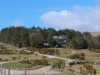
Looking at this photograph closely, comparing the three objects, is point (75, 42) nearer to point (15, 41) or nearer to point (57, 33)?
point (15, 41)

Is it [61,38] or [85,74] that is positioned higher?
[61,38]

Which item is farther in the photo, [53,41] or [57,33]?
[57,33]

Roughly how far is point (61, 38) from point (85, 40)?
1837 cm

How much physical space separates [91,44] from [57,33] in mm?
31785

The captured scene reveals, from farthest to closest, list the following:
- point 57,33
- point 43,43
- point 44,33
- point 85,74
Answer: point 57,33 → point 44,33 → point 43,43 → point 85,74

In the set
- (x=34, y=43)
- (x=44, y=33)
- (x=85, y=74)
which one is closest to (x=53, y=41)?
(x=44, y=33)

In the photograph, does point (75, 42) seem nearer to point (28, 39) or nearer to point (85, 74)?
point (28, 39)

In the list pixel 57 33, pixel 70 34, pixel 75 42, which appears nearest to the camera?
pixel 75 42

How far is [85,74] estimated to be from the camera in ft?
109

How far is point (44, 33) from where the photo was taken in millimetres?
136375

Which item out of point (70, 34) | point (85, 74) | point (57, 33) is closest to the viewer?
point (85, 74)

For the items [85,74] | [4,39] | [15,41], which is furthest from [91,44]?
[85,74]

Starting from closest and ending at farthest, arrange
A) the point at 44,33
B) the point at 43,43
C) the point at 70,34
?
the point at 43,43, the point at 44,33, the point at 70,34

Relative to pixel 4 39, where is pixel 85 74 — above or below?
below
